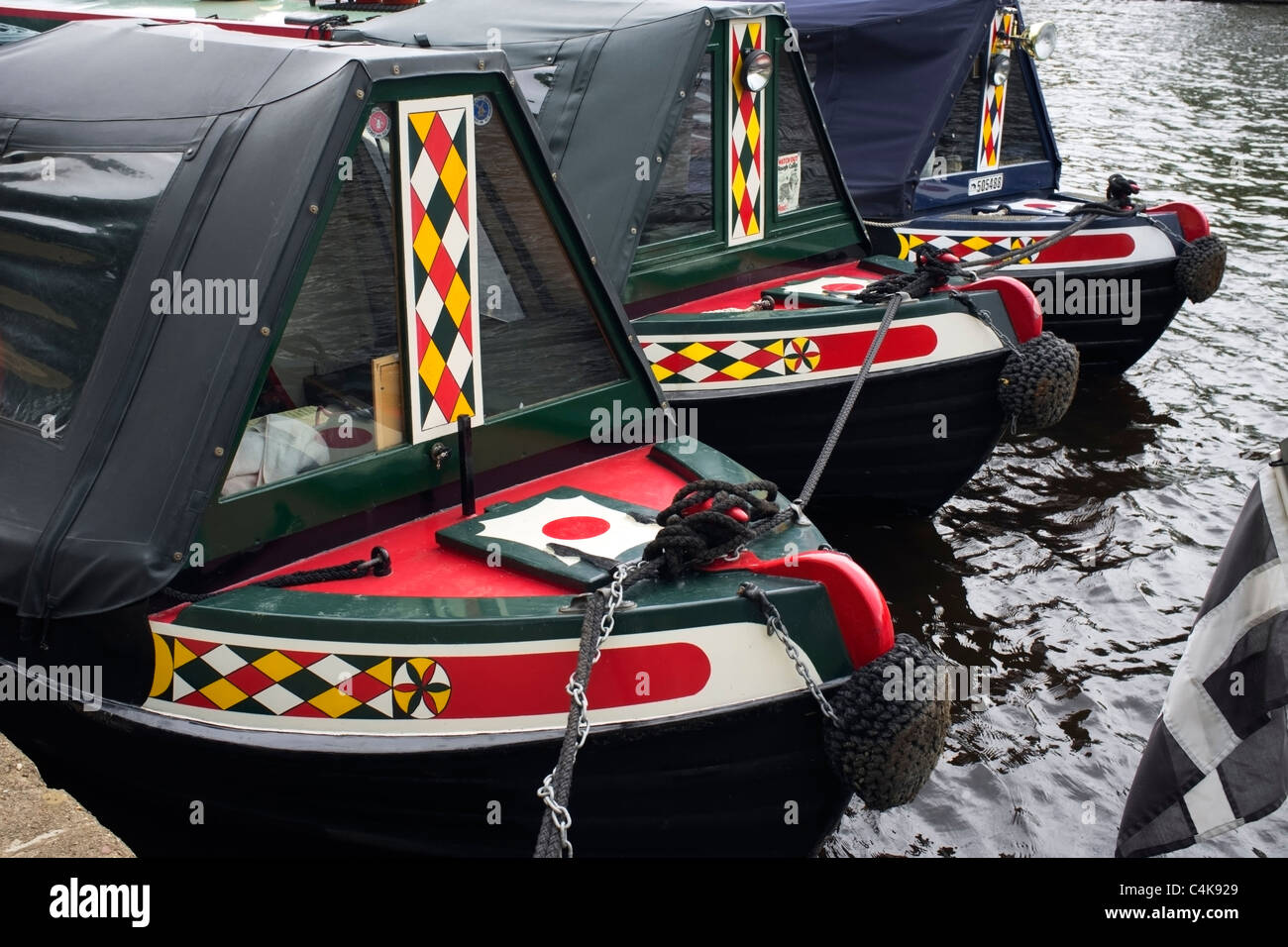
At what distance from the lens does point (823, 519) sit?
7445mm

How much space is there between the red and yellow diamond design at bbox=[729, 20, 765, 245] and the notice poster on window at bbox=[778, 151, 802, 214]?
6.0 inches

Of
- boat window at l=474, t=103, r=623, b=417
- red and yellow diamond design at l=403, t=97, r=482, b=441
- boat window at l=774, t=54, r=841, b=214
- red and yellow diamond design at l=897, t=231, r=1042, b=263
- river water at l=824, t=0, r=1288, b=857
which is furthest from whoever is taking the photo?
red and yellow diamond design at l=897, t=231, r=1042, b=263

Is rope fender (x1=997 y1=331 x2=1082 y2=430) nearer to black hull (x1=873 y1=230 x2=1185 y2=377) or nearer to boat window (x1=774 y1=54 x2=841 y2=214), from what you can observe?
boat window (x1=774 y1=54 x2=841 y2=214)

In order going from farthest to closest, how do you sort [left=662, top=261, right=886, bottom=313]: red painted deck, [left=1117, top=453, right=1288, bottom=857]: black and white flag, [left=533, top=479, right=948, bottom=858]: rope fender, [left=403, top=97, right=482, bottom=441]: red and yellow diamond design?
1. [left=662, top=261, right=886, bottom=313]: red painted deck
2. [left=403, top=97, right=482, bottom=441]: red and yellow diamond design
3. [left=533, top=479, right=948, bottom=858]: rope fender
4. [left=1117, top=453, right=1288, bottom=857]: black and white flag

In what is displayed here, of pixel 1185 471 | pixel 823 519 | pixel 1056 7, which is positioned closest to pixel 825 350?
pixel 823 519

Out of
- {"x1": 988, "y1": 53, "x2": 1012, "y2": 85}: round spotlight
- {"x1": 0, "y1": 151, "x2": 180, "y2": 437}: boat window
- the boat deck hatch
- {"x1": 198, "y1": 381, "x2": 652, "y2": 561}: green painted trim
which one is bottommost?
the boat deck hatch

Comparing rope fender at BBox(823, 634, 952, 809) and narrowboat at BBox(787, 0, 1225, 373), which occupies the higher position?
narrowboat at BBox(787, 0, 1225, 373)

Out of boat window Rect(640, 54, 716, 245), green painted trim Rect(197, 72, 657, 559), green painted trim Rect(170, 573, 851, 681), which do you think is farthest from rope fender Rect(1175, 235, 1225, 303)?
green painted trim Rect(170, 573, 851, 681)

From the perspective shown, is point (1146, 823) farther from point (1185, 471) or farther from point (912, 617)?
point (1185, 471)

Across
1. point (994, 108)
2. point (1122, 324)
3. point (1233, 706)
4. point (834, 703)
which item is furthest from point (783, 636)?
point (994, 108)

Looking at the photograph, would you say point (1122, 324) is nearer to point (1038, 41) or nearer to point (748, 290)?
point (1038, 41)

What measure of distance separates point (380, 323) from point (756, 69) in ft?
11.8

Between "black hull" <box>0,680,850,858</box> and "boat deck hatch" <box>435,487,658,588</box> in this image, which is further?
"boat deck hatch" <box>435,487,658,588</box>

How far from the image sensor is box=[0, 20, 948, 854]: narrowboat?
12.0ft
